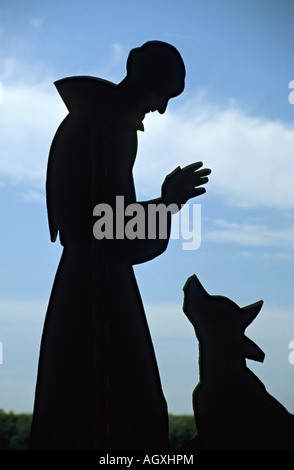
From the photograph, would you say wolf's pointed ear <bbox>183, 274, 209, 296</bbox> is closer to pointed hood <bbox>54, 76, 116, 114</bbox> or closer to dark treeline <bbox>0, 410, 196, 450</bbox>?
pointed hood <bbox>54, 76, 116, 114</bbox>

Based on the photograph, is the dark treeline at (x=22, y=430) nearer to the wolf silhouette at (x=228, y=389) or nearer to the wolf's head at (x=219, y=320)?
the wolf silhouette at (x=228, y=389)

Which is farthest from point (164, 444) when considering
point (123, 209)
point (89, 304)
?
point (123, 209)

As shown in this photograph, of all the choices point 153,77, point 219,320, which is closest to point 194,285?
point 219,320

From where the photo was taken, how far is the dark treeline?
5324 mm

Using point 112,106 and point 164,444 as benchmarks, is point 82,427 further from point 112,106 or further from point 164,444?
point 112,106

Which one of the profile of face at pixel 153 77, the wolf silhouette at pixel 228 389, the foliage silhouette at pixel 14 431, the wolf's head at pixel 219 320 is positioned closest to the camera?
→ the wolf silhouette at pixel 228 389

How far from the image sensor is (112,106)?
4.48 metres

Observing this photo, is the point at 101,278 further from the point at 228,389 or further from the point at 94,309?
the point at 228,389

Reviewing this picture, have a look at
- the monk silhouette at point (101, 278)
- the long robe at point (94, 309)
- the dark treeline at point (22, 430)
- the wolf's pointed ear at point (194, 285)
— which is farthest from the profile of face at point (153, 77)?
the dark treeline at point (22, 430)

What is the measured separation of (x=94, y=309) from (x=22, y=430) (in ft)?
5.85

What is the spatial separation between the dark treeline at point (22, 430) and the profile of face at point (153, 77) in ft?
9.00

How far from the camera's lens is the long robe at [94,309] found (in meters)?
4.09

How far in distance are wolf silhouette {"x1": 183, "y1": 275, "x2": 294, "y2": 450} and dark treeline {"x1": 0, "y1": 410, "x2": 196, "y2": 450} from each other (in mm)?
1319

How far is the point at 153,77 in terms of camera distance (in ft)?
14.9
